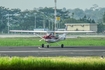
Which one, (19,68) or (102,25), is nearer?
(19,68)

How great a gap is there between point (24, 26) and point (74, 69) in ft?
347

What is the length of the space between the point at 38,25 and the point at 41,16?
9091mm

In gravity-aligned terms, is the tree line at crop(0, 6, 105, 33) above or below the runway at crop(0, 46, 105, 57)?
above

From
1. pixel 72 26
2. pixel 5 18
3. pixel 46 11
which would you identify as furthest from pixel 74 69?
pixel 46 11

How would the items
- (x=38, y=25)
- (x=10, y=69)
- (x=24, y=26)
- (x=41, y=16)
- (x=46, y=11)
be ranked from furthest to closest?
(x=46, y=11) < (x=41, y=16) < (x=38, y=25) < (x=24, y=26) < (x=10, y=69)

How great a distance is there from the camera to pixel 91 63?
1572cm

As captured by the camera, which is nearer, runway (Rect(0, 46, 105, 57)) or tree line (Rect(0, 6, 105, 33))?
runway (Rect(0, 46, 105, 57))

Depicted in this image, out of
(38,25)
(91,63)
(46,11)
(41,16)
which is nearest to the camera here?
(91,63)

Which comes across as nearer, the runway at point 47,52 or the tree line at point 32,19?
the runway at point 47,52

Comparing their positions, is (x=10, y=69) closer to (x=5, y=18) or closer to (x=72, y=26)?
(x=72, y=26)

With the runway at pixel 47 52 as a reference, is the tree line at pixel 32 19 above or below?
above

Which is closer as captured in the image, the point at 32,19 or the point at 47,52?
the point at 47,52

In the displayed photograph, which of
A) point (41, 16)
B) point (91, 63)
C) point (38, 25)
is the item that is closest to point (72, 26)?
point (38, 25)

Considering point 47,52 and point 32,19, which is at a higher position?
point 32,19
